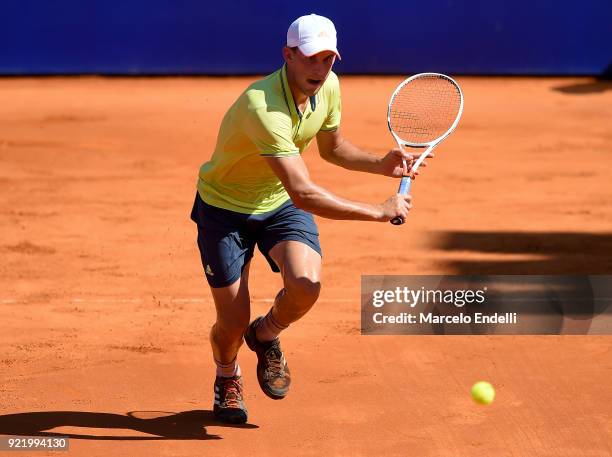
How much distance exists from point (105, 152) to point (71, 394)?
698 centimetres

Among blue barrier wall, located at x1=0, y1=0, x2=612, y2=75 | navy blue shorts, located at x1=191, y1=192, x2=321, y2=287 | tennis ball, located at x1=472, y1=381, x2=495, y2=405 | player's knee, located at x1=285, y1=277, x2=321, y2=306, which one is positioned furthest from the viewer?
blue barrier wall, located at x1=0, y1=0, x2=612, y2=75

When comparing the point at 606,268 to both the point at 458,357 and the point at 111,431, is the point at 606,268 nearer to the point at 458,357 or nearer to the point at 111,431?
the point at 458,357

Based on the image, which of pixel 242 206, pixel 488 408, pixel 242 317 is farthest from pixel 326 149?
pixel 488 408

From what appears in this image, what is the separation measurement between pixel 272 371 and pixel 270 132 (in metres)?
1.30

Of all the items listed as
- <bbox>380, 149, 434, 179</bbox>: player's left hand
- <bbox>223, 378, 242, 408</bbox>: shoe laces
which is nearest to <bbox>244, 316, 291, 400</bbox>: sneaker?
<bbox>223, 378, 242, 408</bbox>: shoe laces

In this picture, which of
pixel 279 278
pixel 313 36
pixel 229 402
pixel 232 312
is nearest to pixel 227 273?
pixel 232 312

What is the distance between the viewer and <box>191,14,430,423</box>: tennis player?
5230mm

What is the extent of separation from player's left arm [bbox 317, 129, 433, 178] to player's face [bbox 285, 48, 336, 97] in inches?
23.8

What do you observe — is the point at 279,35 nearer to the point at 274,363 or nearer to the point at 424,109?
the point at 424,109

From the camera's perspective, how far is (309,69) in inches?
207

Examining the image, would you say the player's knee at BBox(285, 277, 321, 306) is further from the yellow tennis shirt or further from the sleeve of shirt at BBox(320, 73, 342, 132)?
the sleeve of shirt at BBox(320, 73, 342, 132)

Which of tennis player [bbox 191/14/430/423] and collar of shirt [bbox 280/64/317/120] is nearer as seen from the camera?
tennis player [bbox 191/14/430/423]

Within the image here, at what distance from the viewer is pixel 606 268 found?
870cm

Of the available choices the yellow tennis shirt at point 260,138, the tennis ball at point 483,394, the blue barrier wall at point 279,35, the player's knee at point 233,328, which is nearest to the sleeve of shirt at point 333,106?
the yellow tennis shirt at point 260,138
